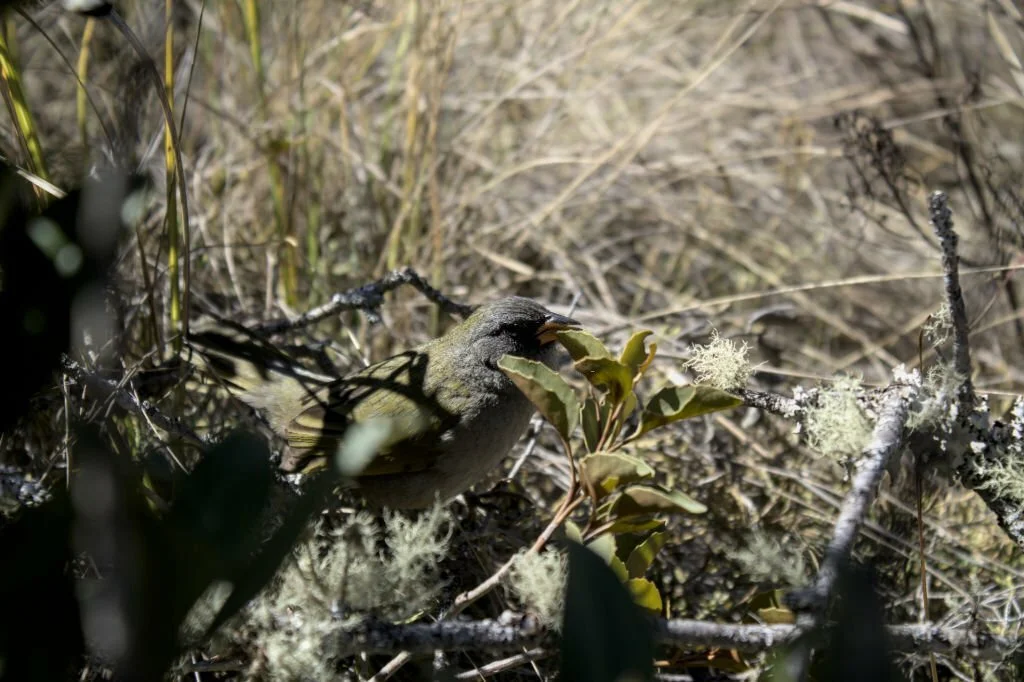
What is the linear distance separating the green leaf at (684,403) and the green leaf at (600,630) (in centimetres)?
59

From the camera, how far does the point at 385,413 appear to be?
3.03 meters

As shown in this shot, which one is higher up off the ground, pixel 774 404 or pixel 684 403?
pixel 684 403

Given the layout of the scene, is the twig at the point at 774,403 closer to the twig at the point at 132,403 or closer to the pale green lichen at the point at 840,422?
the pale green lichen at the point at 840,422

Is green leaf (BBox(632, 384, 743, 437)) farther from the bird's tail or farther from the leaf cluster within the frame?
the bird's tail

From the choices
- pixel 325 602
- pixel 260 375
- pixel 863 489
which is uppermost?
pixel 260 375

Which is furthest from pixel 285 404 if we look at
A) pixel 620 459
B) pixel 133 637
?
pixel 133 637

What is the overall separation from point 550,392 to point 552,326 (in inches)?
52.2

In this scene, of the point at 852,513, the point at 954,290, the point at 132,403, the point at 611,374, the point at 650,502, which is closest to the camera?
the point at 852,513

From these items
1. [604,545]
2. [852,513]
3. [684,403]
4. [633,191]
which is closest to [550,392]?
[684,403]

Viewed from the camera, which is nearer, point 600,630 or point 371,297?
point 600,630

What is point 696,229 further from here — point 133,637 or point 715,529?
point 133,637

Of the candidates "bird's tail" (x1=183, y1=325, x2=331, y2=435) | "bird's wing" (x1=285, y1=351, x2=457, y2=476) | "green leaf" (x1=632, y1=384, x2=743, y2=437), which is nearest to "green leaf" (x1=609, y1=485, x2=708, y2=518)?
"green leaf" (x1=632, y1=384, x2=743, y2=437)

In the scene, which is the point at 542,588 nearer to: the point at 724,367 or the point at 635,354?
the point at 635,354

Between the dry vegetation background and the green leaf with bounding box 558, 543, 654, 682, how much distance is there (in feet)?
5.44
